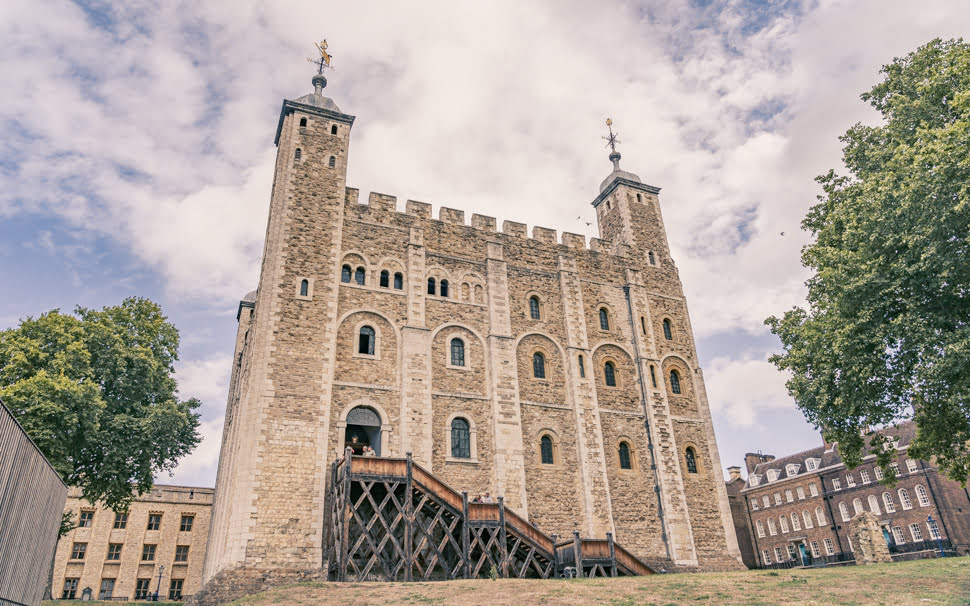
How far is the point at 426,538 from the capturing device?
18.9 meters

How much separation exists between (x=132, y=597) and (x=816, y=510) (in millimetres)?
48944

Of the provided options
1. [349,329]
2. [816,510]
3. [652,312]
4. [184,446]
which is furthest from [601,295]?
[816,510]

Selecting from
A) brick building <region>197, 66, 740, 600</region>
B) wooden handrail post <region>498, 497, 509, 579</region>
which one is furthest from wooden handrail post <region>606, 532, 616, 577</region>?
brick building <region>197, 66, 740, 600</region>

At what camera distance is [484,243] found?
28.2 m

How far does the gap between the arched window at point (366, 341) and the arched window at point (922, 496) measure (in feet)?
133

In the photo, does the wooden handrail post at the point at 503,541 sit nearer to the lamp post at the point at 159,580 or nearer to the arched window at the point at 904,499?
the lamp post at the point at 159,580

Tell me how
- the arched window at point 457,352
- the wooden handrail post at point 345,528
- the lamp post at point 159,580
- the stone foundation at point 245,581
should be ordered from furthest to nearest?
the lamp post at point 159,580, the arched window at point 457,352, the wooden handrail post at point 345,528, the stone foundation at point 245,581

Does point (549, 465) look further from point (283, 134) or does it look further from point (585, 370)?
point (283, 134)

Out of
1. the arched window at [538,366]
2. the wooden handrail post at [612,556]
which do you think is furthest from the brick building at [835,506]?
the wooden handrail post at [612,556]

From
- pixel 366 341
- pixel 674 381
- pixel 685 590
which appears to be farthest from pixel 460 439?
pixel 674 381

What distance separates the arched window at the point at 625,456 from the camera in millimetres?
26534

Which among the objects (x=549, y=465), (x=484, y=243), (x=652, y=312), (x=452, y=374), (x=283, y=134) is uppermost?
(x=283, y=134)

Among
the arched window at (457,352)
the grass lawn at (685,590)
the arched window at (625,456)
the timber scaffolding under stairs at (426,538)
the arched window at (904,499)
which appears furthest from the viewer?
the arched window at (904,499)

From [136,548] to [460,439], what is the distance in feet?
79.0
